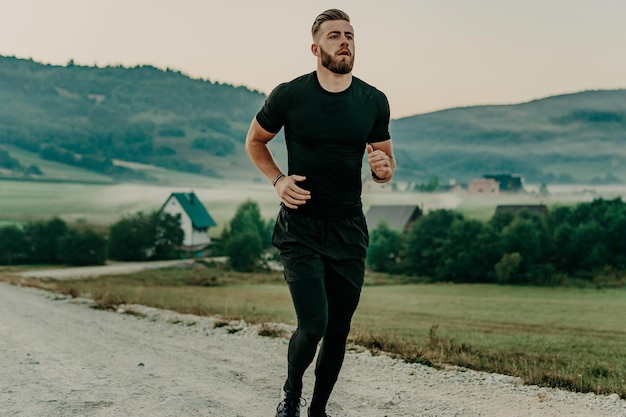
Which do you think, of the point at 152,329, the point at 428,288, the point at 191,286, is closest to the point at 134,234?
the point at 191,286

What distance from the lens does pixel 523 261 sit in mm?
53375

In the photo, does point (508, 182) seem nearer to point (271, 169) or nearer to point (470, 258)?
point (470, 258)

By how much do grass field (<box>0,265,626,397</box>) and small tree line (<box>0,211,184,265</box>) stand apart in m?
2.52

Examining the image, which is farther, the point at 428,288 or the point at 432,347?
the point at 428,288

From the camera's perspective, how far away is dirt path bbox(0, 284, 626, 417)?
6484 mm

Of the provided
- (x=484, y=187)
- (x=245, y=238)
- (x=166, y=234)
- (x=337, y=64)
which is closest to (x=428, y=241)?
(x=245, y=238)

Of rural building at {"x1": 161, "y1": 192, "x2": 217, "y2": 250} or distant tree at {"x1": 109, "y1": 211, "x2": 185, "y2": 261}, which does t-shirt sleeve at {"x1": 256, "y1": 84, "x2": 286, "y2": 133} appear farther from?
rural building at {"x1": 161, "y1": 192, "x2": 217, "y2": 250}

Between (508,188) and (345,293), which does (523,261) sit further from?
(345,293)

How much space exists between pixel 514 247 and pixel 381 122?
51504 mm

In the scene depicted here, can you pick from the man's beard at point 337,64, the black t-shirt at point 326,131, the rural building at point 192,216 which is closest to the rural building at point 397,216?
the rural building at point 192,216

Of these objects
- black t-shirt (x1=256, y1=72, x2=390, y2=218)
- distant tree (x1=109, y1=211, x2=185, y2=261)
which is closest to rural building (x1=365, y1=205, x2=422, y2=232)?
distant tree (x1=109, y1=211, x2=185, y2=261)

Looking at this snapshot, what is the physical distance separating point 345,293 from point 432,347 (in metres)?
4.71

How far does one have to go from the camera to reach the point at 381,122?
5.21 m

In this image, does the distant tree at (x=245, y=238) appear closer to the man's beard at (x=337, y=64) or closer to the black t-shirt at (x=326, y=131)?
the black t-shirt at (x=326, y=131)
